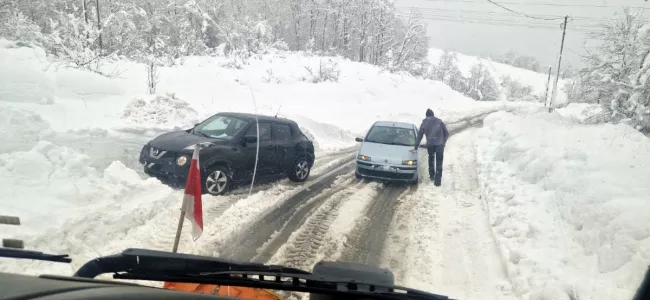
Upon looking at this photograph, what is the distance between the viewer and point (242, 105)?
1562 cm

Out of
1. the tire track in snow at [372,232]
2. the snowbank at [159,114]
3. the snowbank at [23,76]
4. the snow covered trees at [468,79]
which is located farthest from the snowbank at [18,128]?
the snow covered trees at [468,79]

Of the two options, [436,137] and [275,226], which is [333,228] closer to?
[275,226]

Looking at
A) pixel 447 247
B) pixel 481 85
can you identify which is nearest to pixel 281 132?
pixel 447 247

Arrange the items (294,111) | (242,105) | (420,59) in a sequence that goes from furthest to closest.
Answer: (420,59), (294,111), (242,105)

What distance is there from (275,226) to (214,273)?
397 cm

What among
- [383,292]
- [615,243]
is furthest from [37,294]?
[615,243]

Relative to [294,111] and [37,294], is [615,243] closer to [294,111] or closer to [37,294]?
[37,294]

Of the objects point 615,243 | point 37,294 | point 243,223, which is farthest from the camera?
point 243,223

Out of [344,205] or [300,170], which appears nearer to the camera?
[344,205]

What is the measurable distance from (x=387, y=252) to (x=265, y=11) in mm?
32612

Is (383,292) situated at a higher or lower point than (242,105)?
higher

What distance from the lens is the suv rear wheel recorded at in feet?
23.4

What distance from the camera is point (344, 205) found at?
7496mm

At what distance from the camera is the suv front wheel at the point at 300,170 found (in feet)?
29.5
